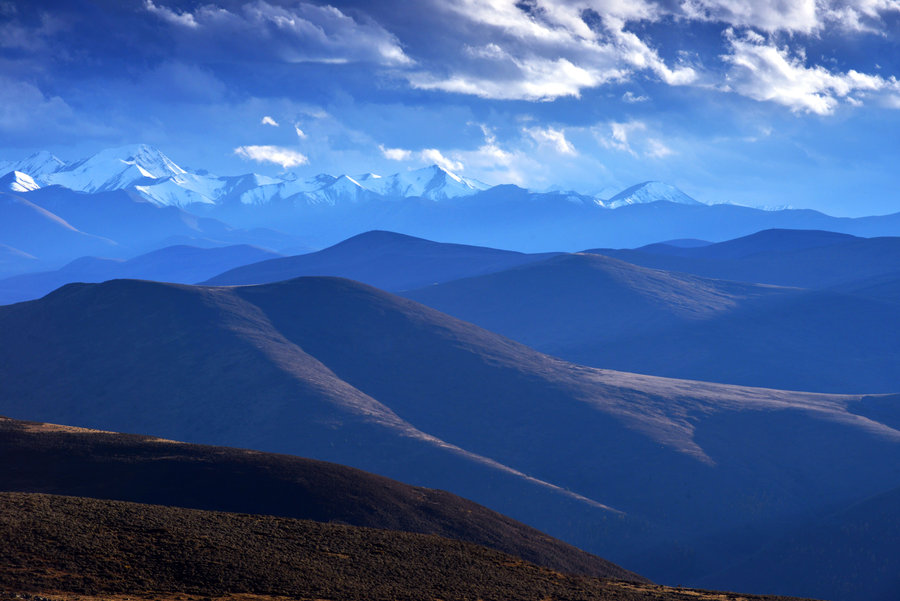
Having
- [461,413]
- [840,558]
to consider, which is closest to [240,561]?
[840,558]

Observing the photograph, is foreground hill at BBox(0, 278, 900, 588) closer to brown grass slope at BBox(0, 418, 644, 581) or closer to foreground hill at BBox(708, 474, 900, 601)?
foreground hill at BBox(708, 474, 900, 601)

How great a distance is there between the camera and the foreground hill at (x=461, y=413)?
3556 inches

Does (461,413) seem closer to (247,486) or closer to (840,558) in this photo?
(840,558)

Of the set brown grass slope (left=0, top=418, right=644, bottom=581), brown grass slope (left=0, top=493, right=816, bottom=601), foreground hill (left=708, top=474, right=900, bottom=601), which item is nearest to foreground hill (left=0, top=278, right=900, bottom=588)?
foreground hill (left=708, top=474, right=900, bottom=601)

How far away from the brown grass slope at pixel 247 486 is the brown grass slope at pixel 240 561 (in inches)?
319

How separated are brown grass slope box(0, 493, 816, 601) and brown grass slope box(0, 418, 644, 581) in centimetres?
809

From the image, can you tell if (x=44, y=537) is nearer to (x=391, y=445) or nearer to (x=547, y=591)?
(x=547, y=591)

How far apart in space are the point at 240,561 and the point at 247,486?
1667cm

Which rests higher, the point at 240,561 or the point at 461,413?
the point at 461,413

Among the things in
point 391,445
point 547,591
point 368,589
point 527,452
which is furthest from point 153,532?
point 527,452

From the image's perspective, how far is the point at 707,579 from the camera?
251 ft

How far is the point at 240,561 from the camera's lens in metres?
29.6

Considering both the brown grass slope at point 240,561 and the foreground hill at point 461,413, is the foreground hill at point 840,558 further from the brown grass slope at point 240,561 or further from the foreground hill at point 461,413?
the brown grass slope at point 240,561

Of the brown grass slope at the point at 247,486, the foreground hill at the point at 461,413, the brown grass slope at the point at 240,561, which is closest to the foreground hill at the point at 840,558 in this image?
the foreground hill at the point at 461,413
